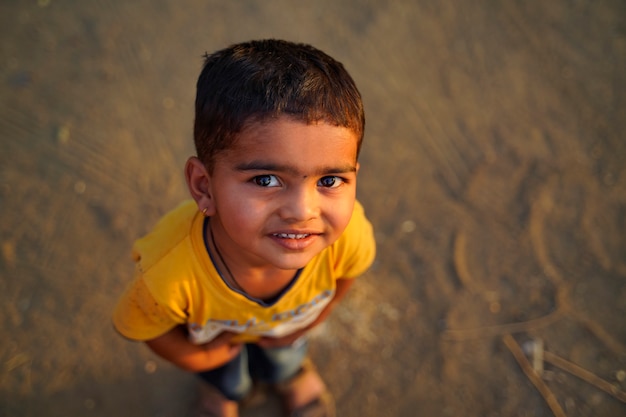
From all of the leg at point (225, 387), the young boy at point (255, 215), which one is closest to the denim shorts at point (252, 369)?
the leg at point (225, 387)

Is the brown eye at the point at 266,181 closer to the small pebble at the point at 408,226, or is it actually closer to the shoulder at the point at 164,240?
the shoulder at the point at 164,240

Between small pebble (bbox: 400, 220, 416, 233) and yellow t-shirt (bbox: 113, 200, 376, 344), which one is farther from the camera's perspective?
small pebble (bbox: 400, 220, 416, 233)

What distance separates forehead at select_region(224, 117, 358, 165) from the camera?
1.20m

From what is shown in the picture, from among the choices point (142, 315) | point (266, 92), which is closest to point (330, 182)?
point (266, 92)

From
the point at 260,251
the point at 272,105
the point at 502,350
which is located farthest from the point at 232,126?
the point at 502,350

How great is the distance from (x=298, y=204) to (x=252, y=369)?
134 centimetres

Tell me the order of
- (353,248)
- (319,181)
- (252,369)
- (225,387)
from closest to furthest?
(319,181) < (353,248) < (225,387) < (252,369)

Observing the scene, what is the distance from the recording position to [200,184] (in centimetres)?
140

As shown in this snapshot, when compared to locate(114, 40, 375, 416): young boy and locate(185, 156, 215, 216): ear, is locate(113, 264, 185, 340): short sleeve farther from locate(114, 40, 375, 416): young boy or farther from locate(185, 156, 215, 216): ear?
locate(185, 156, 215, 216): ear

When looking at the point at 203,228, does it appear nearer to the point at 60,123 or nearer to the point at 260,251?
the point at 260,251

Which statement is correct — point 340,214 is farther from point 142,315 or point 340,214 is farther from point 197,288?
point 142,315

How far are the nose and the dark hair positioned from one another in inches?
7.0

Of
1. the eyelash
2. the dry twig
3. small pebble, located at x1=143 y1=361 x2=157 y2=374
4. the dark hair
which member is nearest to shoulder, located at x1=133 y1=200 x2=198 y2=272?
the dark hair

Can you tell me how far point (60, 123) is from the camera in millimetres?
3059
